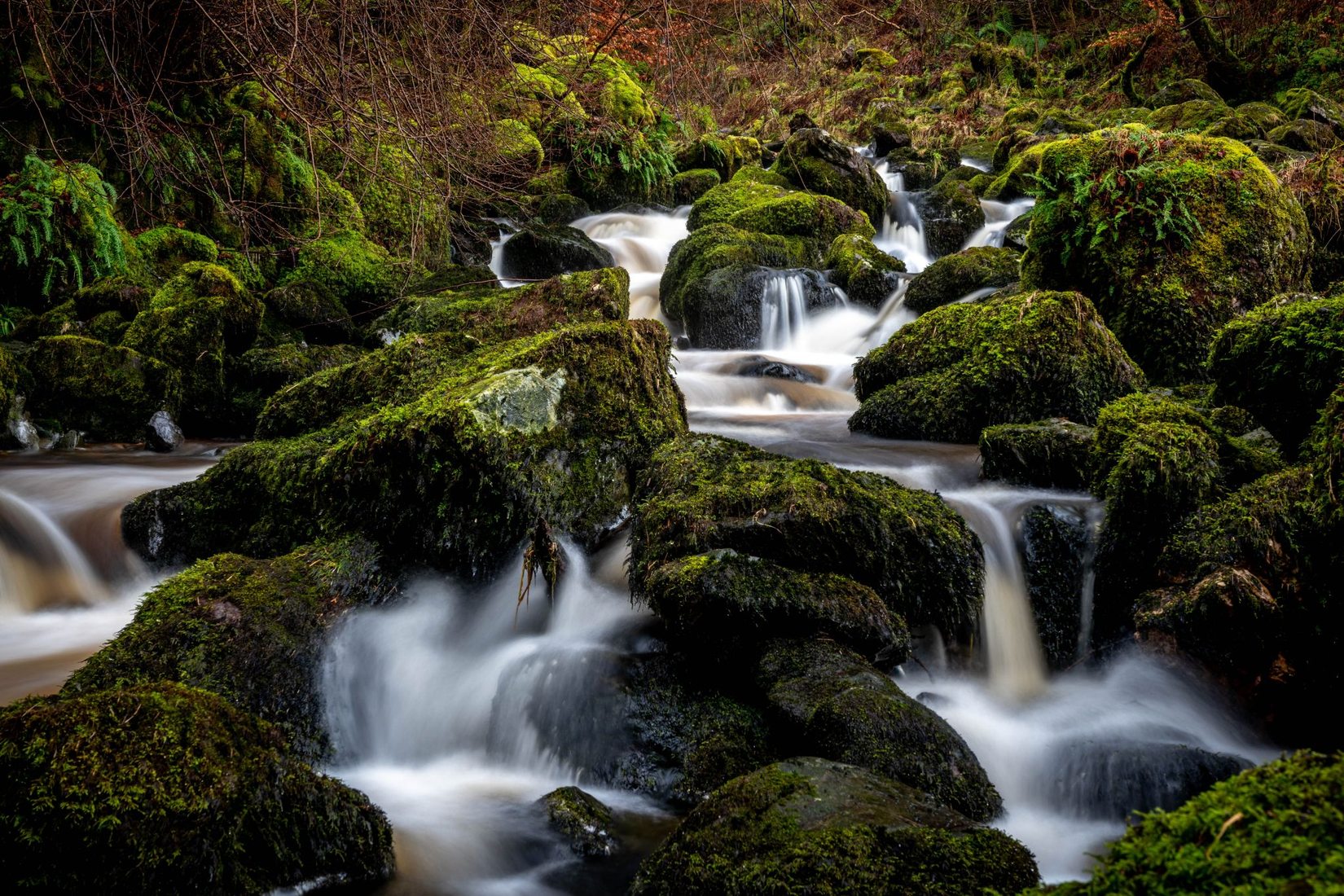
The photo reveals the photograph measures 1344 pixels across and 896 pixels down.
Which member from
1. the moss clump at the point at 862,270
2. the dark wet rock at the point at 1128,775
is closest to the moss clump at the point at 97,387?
the dark wet rock at the point at 1128,775

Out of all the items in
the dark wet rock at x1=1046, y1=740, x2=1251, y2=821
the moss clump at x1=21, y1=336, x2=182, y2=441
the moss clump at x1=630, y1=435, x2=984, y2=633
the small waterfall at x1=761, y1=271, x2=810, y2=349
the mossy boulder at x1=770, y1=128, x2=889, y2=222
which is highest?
the mossy boulder at x1=770, y1=128, x2=889, y2=222

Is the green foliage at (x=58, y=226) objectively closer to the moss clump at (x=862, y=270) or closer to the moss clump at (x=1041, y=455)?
the moss clump at (x=1041, y=455)

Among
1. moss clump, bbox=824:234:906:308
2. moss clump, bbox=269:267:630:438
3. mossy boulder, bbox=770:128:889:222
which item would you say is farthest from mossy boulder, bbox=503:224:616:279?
mossy boulder, bbox=770:128:889:222

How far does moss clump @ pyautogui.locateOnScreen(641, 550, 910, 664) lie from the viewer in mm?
3789

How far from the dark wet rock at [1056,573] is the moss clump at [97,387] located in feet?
24.2

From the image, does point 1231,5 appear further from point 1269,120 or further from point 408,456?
point 408,456

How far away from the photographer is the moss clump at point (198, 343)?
818cm

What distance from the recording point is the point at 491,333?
6.87 meters

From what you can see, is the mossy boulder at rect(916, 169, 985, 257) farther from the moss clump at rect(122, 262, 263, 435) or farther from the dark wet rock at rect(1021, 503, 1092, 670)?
the moss clump at rect(122, 262, 263, 435)

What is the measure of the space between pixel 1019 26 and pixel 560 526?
92.3 ft

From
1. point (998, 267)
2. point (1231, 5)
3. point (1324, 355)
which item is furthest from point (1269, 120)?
point (1324, 355)

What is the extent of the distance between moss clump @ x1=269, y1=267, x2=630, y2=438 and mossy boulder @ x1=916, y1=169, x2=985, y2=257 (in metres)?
8.44

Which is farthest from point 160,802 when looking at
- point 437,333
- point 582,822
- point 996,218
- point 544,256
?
point 996,218

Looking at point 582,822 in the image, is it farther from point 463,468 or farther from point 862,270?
point 862,270
